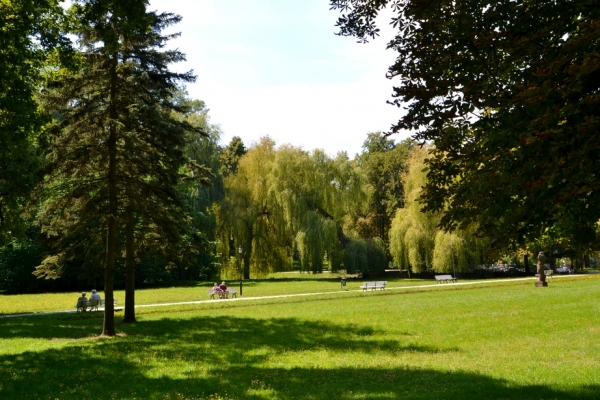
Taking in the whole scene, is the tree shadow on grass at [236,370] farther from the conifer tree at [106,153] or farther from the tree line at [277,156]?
the conifer tree at [106,153]

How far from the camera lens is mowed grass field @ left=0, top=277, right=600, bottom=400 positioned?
27.1 ft

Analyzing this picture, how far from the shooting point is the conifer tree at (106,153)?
15.2 m

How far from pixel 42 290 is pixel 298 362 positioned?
34.6 metres

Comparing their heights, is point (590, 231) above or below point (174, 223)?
below

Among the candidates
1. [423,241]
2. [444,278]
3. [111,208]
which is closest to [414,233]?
[423,241]

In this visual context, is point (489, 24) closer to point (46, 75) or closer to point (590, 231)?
point (590, 231)

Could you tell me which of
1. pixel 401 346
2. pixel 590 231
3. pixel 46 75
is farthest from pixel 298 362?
pixel 46 75

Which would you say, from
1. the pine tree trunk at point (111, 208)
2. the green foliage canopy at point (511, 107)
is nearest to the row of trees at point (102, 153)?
the pine tree trunk at point (111, 208)

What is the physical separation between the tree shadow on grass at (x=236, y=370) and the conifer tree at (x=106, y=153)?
3.14 m

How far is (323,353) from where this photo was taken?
12.0m

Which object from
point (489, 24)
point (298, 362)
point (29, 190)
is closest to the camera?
point (489, 24)

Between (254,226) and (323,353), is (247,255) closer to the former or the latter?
(254,226)

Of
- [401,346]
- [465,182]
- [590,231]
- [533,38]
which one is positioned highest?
[533,38]

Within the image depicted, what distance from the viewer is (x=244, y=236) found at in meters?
40.0
